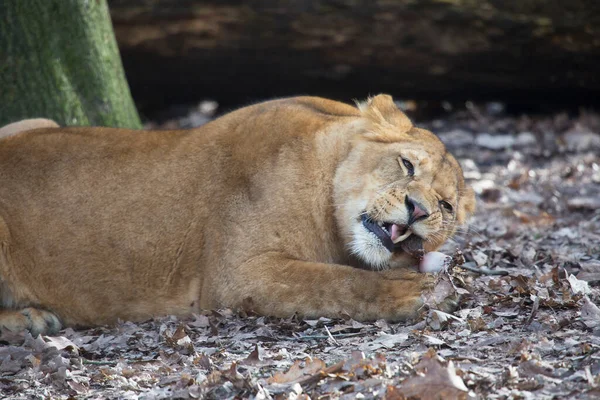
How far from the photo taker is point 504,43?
957 centimetres

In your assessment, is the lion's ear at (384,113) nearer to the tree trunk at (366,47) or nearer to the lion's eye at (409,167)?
the lion's eye at (409,167)

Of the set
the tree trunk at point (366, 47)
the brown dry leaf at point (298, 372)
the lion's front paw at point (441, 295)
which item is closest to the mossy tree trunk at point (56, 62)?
the tree trunk at point (366, 47)

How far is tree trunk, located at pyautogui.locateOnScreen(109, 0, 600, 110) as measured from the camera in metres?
9.25

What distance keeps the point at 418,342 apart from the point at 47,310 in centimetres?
240

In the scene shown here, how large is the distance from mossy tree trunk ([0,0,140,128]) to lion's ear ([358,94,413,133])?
2413mm

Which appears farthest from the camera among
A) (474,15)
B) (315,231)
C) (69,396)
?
(474,15)

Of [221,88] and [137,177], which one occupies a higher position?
[137,177]

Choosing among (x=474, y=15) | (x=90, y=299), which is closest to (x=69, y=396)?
(x=90, y=299)

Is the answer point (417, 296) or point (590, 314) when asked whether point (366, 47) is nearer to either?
point (417, 296)

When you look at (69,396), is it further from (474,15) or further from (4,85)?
(474,15)

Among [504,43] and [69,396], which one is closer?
[69,396]

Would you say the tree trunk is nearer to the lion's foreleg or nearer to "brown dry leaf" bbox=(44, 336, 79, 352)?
the lion's foreleg

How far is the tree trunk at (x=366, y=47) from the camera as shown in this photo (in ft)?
30.3

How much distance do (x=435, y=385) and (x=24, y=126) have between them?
12.7ft
